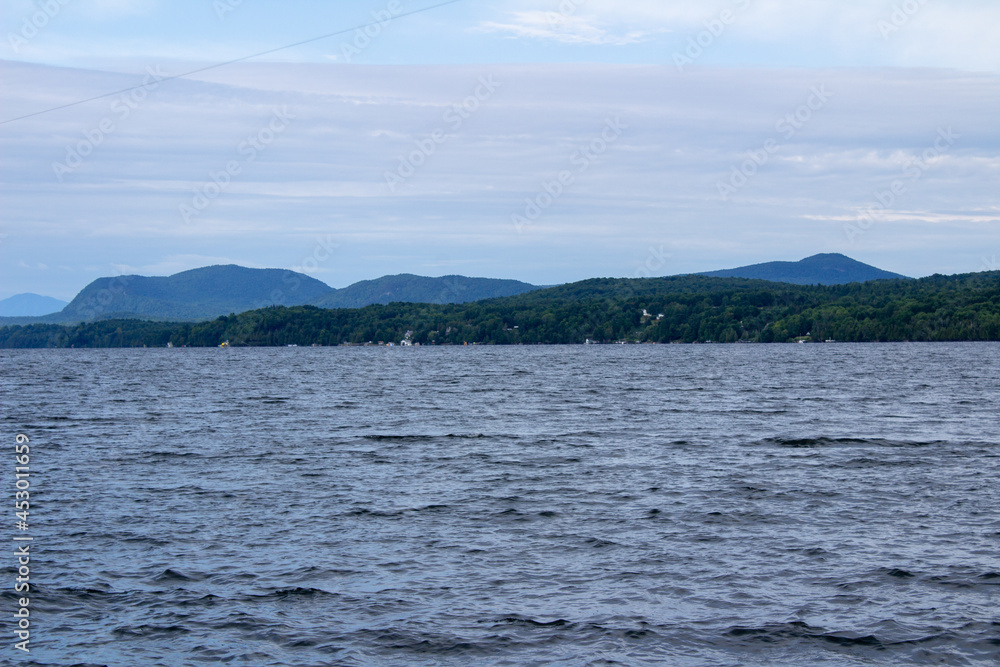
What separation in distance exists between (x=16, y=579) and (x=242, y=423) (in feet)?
109

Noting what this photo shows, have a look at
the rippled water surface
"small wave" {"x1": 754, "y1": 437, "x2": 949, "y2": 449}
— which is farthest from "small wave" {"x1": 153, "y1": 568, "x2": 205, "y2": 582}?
"small wave" {"x1": 754, "y1": 437, "x2": 949, "y2": 449}

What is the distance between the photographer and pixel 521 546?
2112 centimetres

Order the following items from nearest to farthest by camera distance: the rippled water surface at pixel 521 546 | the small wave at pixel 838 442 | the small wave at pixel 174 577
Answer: the rippled water surface at pixel 521 546 < the small wave at pixel 174 577 < the small wave at pixel 838 442

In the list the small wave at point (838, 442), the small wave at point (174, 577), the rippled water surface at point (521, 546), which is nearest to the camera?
the rippled water surface at point (521, 546)

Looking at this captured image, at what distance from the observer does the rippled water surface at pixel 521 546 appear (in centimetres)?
1528

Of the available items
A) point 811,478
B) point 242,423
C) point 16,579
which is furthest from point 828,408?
point 16,579

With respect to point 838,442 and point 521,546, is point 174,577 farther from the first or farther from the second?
point 838,442

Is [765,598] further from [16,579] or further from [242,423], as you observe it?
[242,423]

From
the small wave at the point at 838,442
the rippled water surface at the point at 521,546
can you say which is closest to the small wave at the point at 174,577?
the rippled water surface at the point at 521,546

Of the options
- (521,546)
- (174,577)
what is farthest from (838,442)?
(174,577)

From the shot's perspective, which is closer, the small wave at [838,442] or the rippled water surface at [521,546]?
the rippled water surface at [521,546]

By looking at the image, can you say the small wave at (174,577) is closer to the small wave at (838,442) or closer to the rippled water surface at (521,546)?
the rippled water surface at (521,546)

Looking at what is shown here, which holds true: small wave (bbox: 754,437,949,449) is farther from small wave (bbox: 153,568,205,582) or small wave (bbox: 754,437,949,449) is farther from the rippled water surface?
small wave (bbox: 153,568,205,582)

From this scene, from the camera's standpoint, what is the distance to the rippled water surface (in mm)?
15281
